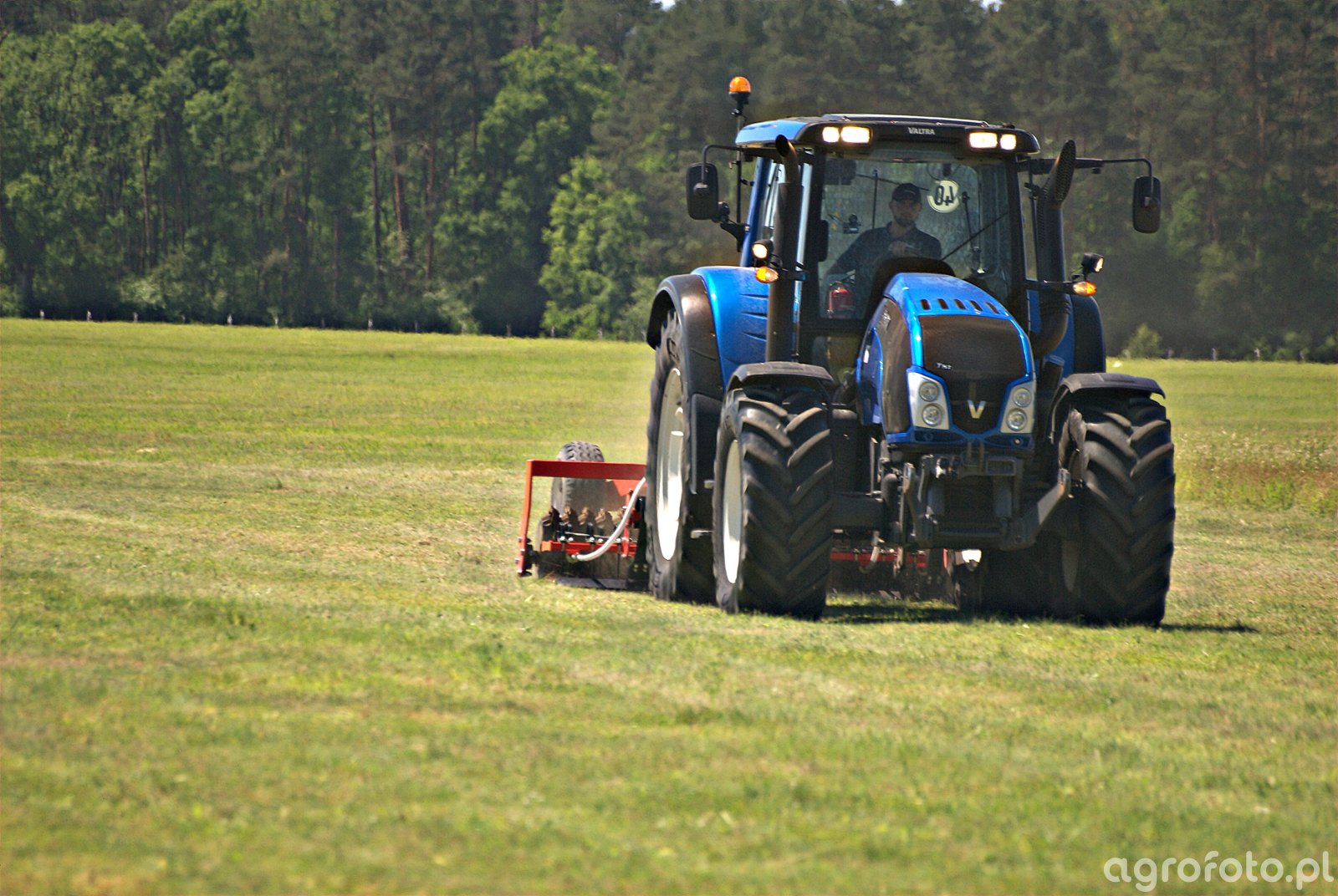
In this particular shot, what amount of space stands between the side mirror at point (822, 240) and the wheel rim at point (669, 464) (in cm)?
163

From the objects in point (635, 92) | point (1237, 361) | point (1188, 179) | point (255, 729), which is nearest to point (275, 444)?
point (255, 729)

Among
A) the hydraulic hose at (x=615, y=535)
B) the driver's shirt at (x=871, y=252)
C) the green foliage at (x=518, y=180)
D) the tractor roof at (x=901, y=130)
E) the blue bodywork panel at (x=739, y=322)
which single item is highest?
the green foliage at (x=518, y=180)

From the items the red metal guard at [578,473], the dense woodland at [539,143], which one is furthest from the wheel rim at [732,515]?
the dense woodland at [539,143]

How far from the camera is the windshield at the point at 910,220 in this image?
36.2ft

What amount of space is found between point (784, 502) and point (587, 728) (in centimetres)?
316

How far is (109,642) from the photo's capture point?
8.49 meters

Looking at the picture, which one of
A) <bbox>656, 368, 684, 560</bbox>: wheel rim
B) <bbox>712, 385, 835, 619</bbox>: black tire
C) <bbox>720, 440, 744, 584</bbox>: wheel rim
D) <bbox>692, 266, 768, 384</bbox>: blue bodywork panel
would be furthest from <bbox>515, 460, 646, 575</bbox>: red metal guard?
<bbox>712, 385, 835, 619</bbox>: black tire

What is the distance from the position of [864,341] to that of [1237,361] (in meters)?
64.4

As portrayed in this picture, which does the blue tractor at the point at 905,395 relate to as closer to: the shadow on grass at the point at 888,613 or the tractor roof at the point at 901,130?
the tractor roof at the point at 901,130

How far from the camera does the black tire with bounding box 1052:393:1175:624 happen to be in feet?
33.1

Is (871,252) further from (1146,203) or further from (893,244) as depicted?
(1146,203)

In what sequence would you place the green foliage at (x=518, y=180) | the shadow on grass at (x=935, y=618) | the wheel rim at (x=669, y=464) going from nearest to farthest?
the shadow on grass at (x=935, y=618)
the wheel rim at (x=669, y=464)
the green foliage at (x=518, y=180)

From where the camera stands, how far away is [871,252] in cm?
1102

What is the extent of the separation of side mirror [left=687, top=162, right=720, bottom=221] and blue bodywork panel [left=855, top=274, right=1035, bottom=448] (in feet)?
4.43
